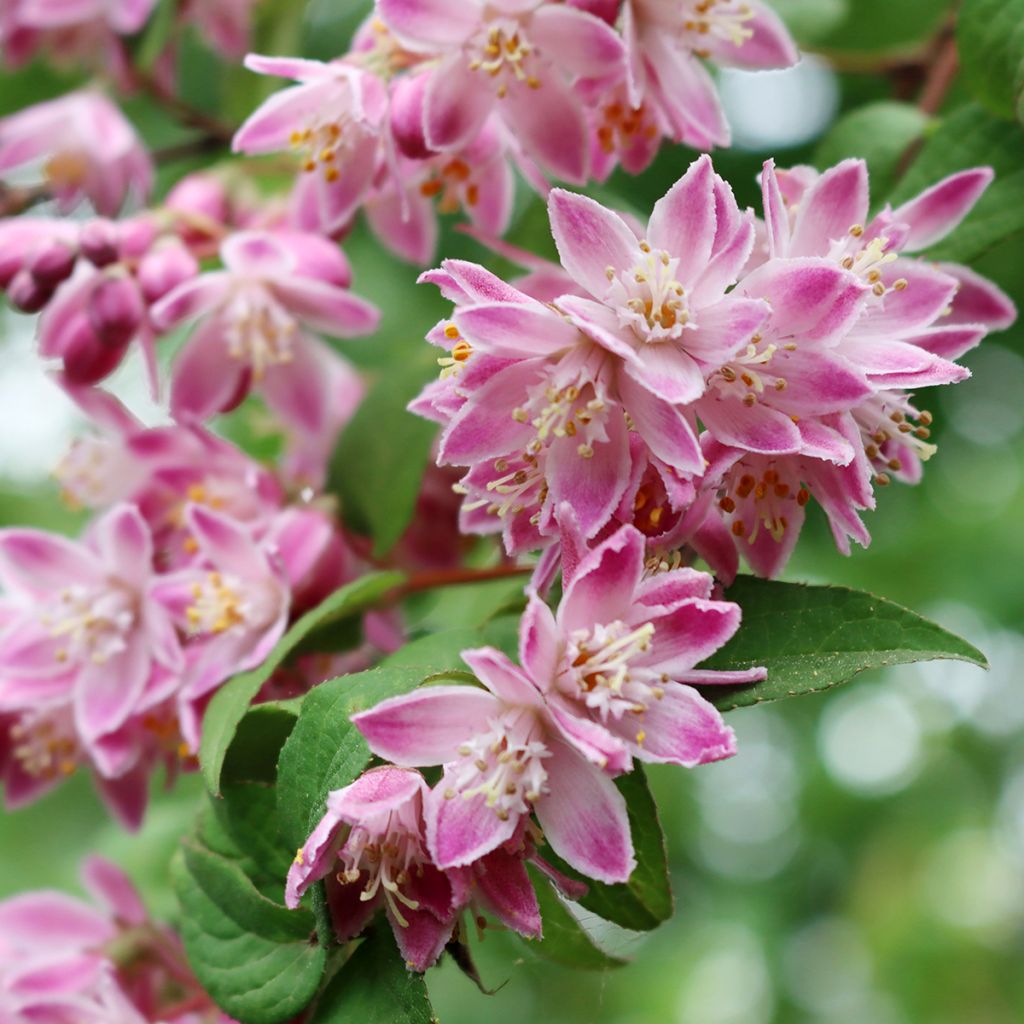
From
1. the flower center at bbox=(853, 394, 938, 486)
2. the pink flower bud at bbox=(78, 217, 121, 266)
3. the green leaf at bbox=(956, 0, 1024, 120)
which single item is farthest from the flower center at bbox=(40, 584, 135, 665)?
the green leaf at bbox=(956, 0, 1024, 120)

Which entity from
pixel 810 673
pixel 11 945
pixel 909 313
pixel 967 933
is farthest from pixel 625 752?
pixel 967 933

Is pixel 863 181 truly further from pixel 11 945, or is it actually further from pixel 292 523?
pixel 11 945

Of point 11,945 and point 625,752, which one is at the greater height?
point 625,752

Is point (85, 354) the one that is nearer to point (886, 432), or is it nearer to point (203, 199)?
point (203, 199)

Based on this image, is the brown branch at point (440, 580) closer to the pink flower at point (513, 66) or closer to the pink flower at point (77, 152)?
the pink flower at point (513, 66)

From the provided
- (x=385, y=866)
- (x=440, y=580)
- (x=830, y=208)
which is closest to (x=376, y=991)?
(x=385, y=866)

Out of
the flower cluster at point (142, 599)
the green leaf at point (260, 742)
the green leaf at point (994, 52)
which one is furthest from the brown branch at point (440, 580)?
the green leaf at point (994, 52)
